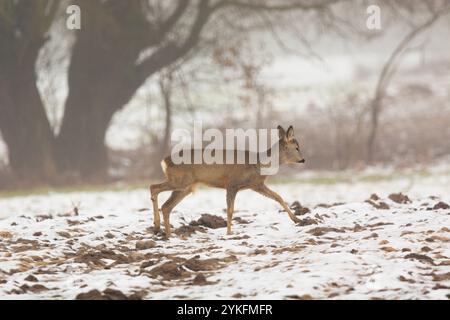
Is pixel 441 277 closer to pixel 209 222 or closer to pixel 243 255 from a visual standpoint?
pixel 243 255

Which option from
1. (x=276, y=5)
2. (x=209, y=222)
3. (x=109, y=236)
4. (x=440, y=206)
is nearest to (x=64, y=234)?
(x=109, y=236)

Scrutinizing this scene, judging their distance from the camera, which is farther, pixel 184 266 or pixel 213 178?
pixel 213 178

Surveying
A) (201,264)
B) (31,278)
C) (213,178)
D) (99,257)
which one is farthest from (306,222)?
(31,278)

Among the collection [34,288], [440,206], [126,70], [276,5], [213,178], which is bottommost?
[34,288]

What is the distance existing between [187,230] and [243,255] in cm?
163

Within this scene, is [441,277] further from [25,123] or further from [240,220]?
[25,123]

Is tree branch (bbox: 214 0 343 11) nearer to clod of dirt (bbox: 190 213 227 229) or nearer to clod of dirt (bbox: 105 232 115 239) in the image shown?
clod of dirt (bbox: 190 213 227 229)

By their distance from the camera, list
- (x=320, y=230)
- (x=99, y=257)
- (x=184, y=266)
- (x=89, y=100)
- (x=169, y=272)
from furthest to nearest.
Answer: (x=89, y=100)
(x=320, y=230)
(x=99, y=257)
(x=184, y=266)
(x=169, y=272)

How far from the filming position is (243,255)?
865cm

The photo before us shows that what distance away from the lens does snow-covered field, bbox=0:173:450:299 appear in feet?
23.6

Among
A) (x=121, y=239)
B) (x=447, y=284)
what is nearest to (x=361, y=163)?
(x=121, y=239)

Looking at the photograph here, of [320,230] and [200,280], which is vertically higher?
[320,230]

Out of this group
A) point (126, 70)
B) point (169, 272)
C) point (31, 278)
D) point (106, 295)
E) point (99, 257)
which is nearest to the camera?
point (106, 295)
